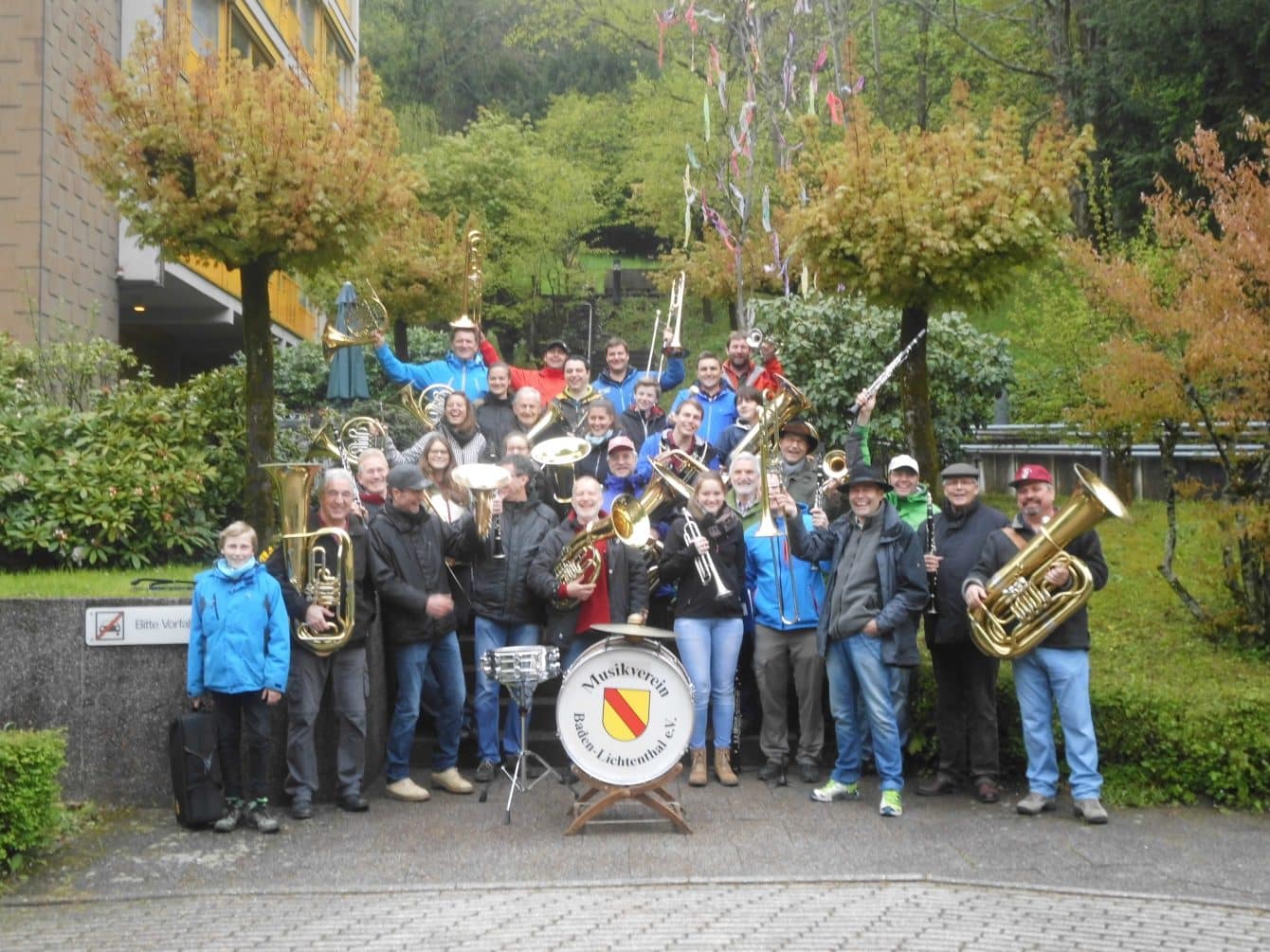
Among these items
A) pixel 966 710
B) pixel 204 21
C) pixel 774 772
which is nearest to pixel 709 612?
pixel 774 772

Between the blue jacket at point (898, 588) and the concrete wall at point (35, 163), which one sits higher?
the concrete wall at point (35, 163)

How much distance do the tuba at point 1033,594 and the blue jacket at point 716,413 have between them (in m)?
3.32

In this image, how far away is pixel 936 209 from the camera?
10516mm

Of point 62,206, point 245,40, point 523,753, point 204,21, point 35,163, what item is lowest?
point 523,753

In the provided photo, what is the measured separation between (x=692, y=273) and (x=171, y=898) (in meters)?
21.6

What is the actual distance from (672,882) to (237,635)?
2.85m

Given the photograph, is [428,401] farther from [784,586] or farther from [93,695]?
[93,695]

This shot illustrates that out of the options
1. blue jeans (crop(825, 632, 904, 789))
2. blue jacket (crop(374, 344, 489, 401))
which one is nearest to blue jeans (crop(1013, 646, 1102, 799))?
blue jeans (crop(825, 632, 904, 789))

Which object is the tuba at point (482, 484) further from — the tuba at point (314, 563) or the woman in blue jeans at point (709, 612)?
the woman in blue jeans at point (709, 612)

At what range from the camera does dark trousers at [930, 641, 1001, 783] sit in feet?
29.5

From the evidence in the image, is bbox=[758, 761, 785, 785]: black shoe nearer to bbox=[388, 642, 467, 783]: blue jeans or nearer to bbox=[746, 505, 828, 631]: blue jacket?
bbox=[746, 505, 828, 631]: blue jacket

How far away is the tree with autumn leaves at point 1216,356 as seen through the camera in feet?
30.6

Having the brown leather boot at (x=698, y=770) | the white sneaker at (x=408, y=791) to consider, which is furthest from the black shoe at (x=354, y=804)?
the brown leather boot at (x=698, y=770)

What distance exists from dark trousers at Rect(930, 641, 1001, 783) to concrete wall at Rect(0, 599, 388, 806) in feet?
15.4
